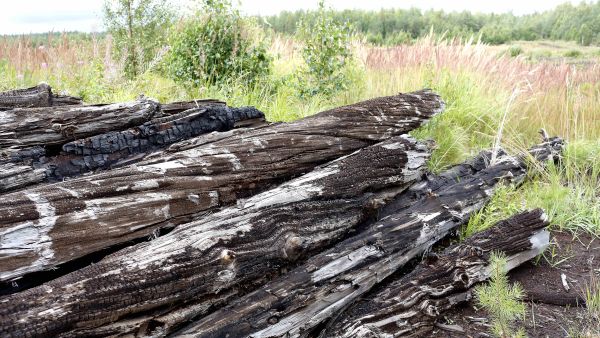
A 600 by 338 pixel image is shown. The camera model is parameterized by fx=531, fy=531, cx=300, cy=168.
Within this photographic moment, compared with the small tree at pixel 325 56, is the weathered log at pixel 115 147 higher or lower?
lower

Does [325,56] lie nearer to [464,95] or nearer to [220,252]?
[464,95]

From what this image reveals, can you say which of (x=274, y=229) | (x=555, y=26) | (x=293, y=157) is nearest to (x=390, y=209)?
(x=293, y=157)

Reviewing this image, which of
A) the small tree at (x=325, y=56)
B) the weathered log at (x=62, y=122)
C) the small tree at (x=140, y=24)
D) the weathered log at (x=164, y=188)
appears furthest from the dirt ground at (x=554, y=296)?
the small tree at (x=140, y=24)

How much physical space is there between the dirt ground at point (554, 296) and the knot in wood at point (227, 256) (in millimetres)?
1459

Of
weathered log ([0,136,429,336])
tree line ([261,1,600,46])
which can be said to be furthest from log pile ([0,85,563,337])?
tree line ([261,1,600,46])

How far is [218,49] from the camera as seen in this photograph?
313 inches

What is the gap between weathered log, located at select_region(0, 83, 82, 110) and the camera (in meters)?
3.77

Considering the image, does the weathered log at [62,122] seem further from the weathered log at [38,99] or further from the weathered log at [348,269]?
the weathered log at [348,269]

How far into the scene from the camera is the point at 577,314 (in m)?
3.58

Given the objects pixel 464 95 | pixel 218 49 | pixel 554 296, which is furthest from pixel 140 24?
pixel 554 296

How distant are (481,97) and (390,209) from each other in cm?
387

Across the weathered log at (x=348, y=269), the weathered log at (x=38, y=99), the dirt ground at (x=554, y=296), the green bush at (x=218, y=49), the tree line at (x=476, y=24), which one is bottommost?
the dirt ground at (x=554, y=296)

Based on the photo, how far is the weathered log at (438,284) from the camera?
3.15 meters

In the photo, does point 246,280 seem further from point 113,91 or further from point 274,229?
point 113,91
